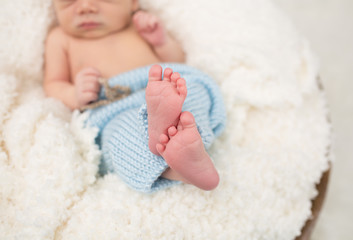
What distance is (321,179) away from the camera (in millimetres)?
865

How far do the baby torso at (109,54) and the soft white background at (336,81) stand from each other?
0.81m

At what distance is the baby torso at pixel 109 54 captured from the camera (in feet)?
3.05

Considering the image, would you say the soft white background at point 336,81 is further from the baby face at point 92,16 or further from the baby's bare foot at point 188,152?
the baby face at point 92,16

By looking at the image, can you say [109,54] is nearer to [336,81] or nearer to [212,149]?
[212,149]

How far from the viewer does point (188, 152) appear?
533 mm

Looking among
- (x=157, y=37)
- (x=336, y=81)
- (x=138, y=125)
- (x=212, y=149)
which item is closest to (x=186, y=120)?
(x=138, y=125)

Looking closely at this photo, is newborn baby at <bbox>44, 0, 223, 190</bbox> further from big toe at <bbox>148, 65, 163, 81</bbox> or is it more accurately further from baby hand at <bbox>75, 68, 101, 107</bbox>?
big toe at <bbox>148, 65, 163, 81</bbox>

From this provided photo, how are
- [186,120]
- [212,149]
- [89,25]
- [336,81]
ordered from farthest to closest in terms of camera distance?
[336,81]
[89,25]
[212,149]
[186,120]

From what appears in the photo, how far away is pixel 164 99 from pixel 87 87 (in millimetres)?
353

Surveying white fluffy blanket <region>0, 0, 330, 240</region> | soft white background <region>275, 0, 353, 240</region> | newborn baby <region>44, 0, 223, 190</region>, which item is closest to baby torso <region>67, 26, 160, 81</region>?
newborn baby <region>44, 0, 223, 190</region>

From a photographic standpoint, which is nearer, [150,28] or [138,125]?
[138,125]

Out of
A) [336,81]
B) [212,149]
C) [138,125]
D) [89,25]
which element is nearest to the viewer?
[138,125]

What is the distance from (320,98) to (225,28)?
1.19 ft

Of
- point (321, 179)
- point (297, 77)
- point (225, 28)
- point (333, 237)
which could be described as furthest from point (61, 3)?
point (333, 237)
